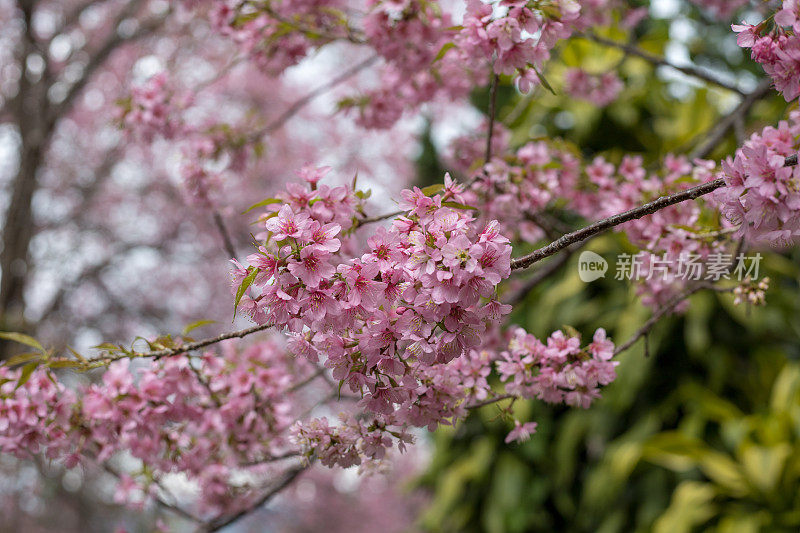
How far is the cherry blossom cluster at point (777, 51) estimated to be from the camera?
0.92 metres

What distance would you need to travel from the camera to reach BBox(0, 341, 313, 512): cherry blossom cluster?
131 cm

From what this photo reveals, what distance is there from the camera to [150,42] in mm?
5758

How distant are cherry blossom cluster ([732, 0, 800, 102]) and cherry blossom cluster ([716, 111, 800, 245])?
0.81 ft

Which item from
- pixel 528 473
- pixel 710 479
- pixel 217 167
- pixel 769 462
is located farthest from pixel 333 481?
pixel 217 167

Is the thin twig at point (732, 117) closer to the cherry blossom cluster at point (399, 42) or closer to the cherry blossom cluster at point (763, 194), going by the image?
the cherry blossom cluster at point (399, 42)

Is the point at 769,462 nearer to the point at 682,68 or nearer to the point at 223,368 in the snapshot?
the point at 682,68

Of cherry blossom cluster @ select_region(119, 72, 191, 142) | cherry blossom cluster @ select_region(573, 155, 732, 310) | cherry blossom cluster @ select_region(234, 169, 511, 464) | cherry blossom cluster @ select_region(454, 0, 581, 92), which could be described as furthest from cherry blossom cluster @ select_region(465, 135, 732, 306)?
cherry blossom cluster @ select_region(119, 72, 191, 142)

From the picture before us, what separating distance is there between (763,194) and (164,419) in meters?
1.19

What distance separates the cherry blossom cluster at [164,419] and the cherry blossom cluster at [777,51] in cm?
111

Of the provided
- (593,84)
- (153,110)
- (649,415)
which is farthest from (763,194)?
(649,415)

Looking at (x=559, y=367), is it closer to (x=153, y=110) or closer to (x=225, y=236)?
(x=225, y=236)

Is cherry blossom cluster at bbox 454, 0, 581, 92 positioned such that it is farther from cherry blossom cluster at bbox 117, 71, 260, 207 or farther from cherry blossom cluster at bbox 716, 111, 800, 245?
cherry blossom cluster at bbox 117, 71, 260, 207

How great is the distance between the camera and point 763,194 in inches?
28.8

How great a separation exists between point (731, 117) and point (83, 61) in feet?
16.0
